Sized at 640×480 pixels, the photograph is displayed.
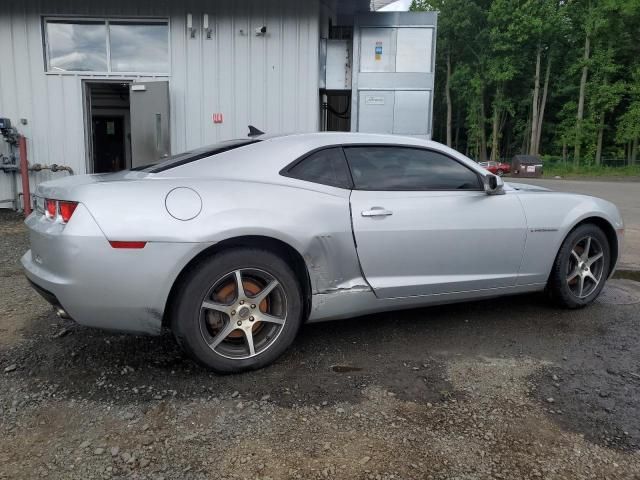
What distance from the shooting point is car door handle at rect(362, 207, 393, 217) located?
326cm

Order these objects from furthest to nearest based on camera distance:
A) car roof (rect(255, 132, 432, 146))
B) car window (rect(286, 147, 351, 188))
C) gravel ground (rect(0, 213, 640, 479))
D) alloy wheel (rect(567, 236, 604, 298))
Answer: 1. alloy wheel (rect(567, 236, 604, 298))
2. car roof (rect(255, 132, 432, 146))
3. car window (rect(286, 147, 351, 188))
4. gravel ground (rect(0, 213, 640, 479))

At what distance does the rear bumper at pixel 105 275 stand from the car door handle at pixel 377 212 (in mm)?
1032

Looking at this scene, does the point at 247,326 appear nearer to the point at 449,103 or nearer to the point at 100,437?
the point at 100,437

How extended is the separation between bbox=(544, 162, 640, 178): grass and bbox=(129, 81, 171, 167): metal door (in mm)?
33479

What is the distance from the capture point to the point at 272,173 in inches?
123

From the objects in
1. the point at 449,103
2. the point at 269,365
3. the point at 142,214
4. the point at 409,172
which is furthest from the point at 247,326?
the point at 449,103

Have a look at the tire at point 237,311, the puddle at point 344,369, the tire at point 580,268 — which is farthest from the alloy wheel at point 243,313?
the tire at point 580,268

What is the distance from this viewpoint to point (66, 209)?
276cm

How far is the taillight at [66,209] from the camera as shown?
2.73 meters

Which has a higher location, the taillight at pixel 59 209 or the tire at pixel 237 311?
the taillight at pixel 59 209

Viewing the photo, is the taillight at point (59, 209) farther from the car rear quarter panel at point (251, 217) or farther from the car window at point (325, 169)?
the car window at point (325, 169)

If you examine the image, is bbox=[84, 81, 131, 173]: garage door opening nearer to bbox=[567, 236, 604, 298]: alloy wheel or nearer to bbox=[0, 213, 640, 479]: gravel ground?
bbox=[0, 213, 640, 479]: gravel ground

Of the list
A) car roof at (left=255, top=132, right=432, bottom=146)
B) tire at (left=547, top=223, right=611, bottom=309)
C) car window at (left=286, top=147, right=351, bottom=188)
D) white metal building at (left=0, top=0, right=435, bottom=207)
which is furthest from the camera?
white metal building at (left=0, top=0, right=435, bottom=207)

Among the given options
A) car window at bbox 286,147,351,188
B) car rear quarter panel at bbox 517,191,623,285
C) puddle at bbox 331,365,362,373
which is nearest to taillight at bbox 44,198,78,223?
car window at bbox 286,147,351,188
